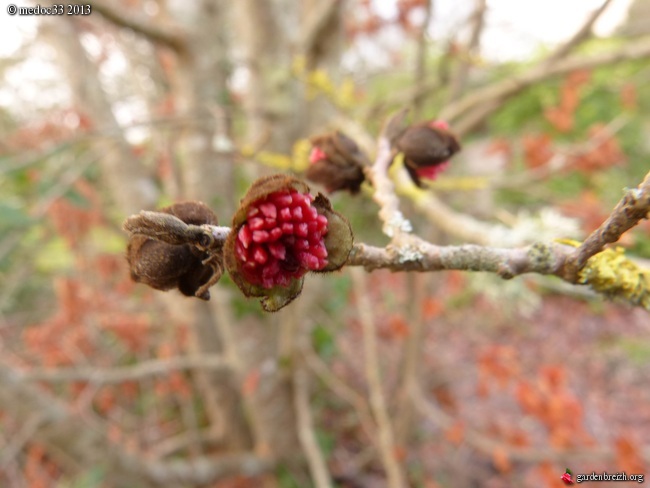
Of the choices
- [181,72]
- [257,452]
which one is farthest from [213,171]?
[257,452]

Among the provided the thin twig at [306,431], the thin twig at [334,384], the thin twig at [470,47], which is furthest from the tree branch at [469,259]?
the thin twig at [334,384]

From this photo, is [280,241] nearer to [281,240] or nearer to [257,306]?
[281,240]

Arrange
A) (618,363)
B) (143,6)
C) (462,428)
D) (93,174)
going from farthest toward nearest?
(618,363), (143,6), (93,174), (462,428)

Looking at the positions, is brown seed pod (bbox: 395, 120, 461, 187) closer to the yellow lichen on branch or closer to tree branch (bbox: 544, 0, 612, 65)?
the yellow lichen on branch

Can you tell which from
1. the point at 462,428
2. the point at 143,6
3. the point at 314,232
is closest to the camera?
the point at 314,232

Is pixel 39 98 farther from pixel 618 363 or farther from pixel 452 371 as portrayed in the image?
pixel 618 363

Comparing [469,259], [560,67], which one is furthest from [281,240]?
[560,67]

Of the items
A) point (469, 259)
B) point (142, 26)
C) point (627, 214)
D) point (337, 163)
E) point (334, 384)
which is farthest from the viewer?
point (334, 384)
